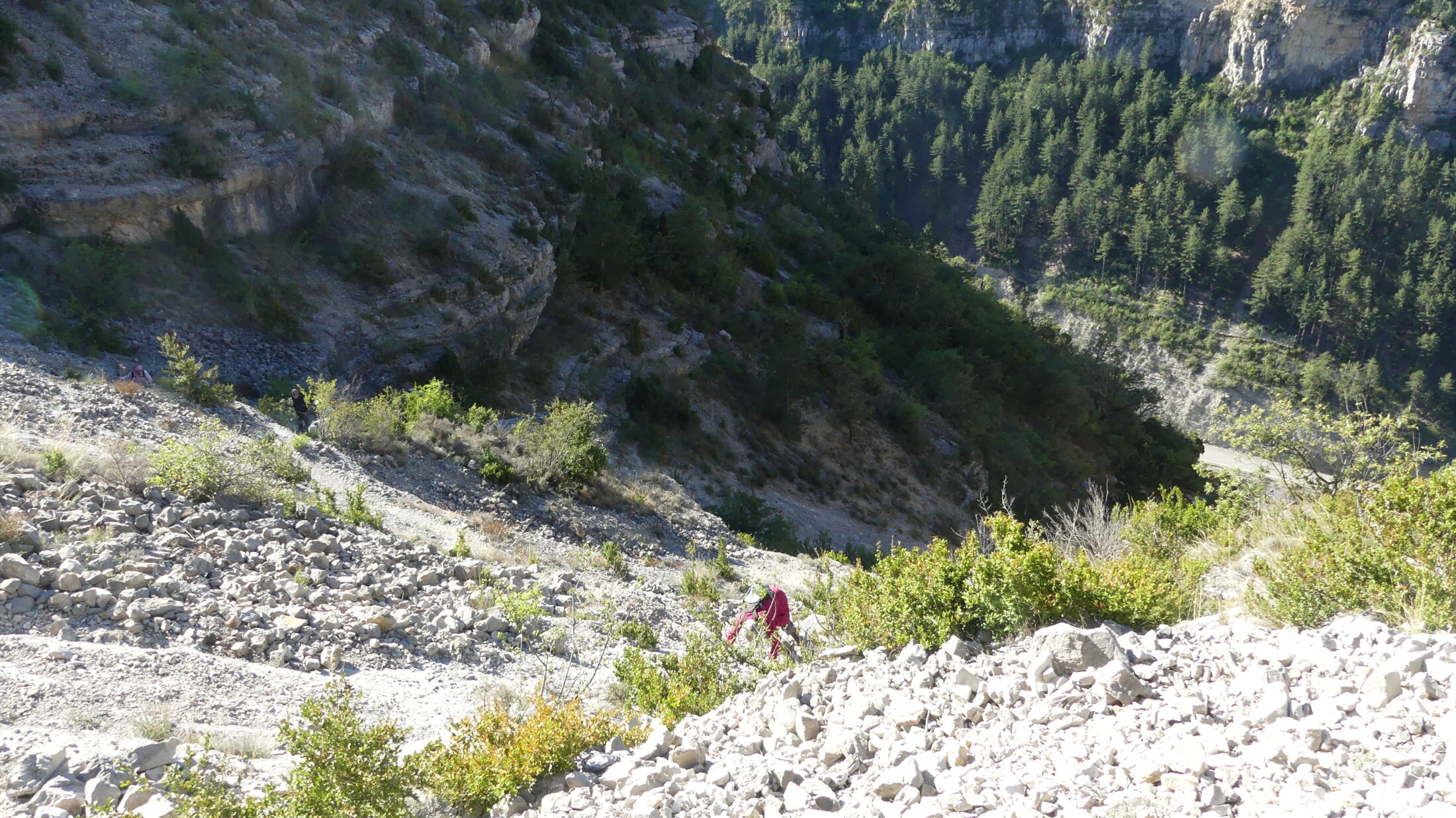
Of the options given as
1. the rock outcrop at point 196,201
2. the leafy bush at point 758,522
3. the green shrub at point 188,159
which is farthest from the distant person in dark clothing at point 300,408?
the leafy bush at point 758,522

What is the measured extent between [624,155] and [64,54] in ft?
45.2

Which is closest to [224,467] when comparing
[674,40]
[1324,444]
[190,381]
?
Result: [190,381]

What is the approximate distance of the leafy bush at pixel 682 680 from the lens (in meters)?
5.49

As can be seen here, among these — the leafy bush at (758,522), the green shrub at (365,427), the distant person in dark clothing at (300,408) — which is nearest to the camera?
the green shrub at (365,427)

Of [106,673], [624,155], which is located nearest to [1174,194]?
[624,155]

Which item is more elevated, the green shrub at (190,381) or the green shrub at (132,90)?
the green shrub at (132,90)

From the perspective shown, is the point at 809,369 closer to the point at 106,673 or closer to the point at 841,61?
the point at 106,673

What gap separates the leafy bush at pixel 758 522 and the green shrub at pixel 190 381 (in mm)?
7048

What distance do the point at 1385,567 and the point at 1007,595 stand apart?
7.06 feet

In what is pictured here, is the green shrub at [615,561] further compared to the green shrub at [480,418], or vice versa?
the green shrub at [480,418]

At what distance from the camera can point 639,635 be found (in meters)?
7.32

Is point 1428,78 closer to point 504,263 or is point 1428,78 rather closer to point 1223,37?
point 1223,37

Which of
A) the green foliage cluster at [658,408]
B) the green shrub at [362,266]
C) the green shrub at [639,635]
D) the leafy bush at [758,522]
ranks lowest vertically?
the leafy bush at [758,522]

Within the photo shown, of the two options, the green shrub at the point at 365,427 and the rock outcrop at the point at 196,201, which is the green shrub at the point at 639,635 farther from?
the rock outcrop at the point at 196,201
